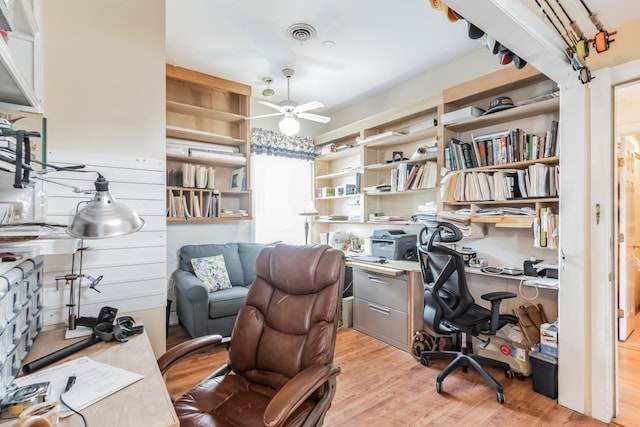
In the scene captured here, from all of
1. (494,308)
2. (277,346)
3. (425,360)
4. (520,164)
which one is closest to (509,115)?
(520,164)

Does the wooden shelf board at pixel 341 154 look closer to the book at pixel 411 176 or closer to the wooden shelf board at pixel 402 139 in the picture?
the wooden shelf board at pixel 402 139

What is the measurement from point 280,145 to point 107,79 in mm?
2628

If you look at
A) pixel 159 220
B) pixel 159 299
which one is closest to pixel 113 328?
pixel 159 299

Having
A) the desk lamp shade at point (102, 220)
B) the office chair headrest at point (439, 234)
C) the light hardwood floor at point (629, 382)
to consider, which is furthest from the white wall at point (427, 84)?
the desk lamp shade at point (102, 220)

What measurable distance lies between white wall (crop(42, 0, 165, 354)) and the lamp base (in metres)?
0.35

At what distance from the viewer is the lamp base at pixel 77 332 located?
148 centimetres

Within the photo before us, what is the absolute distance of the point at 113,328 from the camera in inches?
58.3

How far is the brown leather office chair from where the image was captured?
1.30m

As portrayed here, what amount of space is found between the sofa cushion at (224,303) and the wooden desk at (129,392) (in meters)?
1.42

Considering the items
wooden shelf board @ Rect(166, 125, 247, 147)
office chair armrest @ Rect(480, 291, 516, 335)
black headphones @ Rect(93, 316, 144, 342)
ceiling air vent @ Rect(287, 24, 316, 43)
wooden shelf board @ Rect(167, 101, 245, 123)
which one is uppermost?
ceiling air vent @ Rect(287, 24, 316, 43)

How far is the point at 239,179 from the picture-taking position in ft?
12.7

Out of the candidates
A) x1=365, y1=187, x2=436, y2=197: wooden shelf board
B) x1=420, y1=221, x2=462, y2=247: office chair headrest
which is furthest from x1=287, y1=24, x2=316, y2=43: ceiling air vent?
x1=420, y1=221, x2=462, y2=247: office chair headrest

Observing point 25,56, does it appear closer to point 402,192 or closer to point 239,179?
point 239,179

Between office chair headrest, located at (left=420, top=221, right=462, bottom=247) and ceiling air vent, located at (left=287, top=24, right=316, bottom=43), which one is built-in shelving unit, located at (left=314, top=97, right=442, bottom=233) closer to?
office chair headrest, located at (left=420, top=221, right=462, bottom=247)
